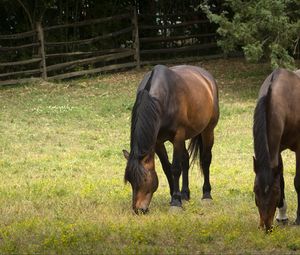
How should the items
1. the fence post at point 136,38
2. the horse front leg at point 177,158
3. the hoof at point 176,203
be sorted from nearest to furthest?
the hoof at point 176,203 < the horse front leg at point 177,158 < the fence post at point 136,38

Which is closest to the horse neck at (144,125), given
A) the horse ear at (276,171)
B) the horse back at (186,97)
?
the horse back at (186,97)

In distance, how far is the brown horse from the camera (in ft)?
24.6

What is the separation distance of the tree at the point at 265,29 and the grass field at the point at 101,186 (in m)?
1.40

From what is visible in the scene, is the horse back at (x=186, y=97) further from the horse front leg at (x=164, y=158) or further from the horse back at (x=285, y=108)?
the horse back at (x=285, y=108)

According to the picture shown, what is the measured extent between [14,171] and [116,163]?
5.63 ft

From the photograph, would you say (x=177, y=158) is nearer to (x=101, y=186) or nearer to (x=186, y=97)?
(x=186, y=97)

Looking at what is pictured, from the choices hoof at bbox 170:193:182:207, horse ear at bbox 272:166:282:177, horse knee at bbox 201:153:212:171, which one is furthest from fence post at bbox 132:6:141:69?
horse ear at bbox 272:166:282:177

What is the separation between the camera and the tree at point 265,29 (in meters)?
16.5

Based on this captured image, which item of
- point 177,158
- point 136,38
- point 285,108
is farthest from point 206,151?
point 136,38

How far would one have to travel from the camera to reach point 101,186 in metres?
9.27

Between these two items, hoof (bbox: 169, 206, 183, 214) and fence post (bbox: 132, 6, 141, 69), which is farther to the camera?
fence post (bbox: 132, 6, 141, 69)

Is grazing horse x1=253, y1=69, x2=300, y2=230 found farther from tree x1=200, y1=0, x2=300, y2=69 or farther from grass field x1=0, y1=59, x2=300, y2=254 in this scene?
tree x1=200, y1=0, x2=300, y2=69

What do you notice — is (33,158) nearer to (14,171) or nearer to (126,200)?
(14,171)

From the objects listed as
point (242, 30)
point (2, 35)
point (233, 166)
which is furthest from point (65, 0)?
point (233, 166)
